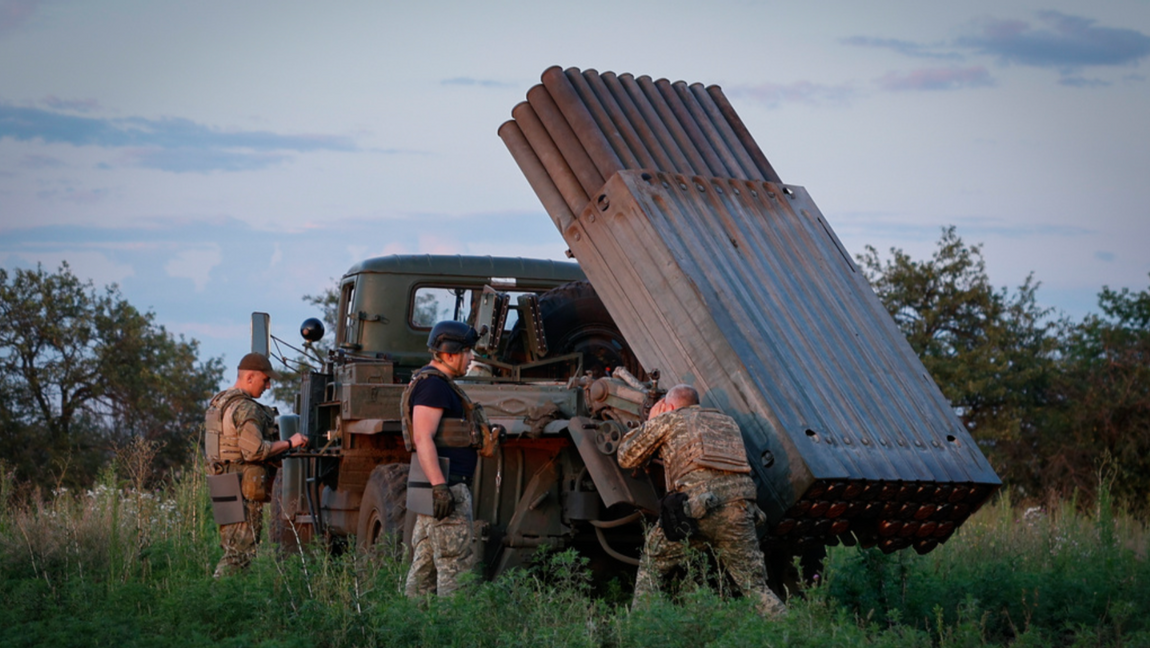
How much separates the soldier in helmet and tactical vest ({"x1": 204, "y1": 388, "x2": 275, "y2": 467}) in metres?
1.69

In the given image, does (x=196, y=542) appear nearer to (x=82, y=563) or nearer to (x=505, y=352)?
(x=82, y=563)

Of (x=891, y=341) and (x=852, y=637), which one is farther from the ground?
(x=891, y=341)

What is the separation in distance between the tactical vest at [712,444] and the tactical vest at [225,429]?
3.23 meters

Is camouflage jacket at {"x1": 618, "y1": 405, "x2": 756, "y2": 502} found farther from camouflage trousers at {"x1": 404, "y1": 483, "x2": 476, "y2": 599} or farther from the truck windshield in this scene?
Result: the truck windshield

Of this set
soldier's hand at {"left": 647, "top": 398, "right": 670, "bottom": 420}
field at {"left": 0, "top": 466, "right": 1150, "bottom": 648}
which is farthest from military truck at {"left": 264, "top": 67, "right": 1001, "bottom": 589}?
field at {"left": 0, "top": 466, "right": 1150, "bottom": 648}

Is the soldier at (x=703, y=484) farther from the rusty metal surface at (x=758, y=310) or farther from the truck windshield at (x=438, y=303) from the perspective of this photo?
the truck windshield at (x=438, y=303)

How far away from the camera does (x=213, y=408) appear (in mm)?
8945

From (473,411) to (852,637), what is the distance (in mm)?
2743

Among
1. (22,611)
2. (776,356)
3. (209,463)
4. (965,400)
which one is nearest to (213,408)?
(209,463)

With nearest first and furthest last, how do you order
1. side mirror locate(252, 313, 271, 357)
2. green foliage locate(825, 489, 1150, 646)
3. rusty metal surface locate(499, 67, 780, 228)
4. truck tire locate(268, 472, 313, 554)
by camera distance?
1. green foliage locate(825, 489, 1150, 646)
2. rusty metal surface locate(499, 67, 780, 228)
3. side mirror locate(252, 313, 271, 357)
4. truck tire locate(268, 472, 313, 554)

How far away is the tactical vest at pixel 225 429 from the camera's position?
29.1 feet

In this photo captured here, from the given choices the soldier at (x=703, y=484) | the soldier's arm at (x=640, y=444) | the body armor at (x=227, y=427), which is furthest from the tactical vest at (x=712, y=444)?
the body armor at (x=227, y=427)

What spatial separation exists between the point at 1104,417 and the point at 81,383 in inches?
598

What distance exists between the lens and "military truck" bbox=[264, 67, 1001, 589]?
7.54 meters
